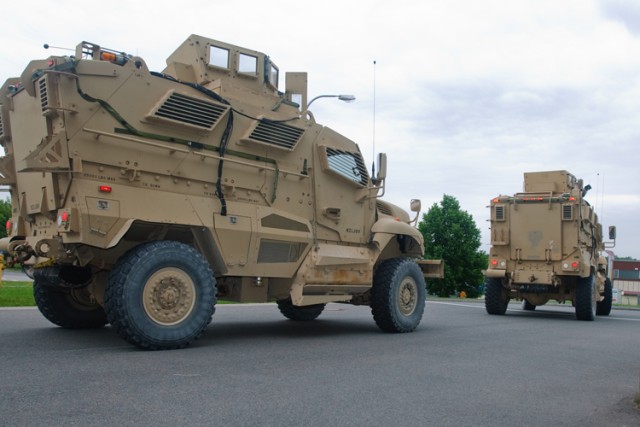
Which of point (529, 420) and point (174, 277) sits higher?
point (174, 277)

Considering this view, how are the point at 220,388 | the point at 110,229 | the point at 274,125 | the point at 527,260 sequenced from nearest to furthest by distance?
the point at 220,388
the point at 110,229
the point at 274,125
the point at 527,260

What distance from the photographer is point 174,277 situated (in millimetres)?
7145

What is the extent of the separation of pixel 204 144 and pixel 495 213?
1080cm

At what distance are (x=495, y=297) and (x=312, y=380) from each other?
11.5m

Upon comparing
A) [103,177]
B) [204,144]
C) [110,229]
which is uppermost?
[204,144]

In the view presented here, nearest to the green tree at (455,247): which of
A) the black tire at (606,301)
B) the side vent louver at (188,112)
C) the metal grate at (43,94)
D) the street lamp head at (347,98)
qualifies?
the black tire at (606,301)

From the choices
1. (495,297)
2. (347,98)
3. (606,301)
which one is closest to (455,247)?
(606,301)

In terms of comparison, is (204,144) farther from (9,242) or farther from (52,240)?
(9,242)

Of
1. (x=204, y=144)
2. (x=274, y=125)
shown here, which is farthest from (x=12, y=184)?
(x=274, y=125)

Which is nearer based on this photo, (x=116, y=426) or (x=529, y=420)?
(x=116, y=426)

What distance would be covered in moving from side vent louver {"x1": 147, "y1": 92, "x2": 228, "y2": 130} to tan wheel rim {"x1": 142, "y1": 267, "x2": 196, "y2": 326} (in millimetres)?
1786

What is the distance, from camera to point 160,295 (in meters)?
7.04

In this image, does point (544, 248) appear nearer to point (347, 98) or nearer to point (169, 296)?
point (347, 98)

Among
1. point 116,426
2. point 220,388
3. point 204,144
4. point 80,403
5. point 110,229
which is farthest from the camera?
point 204,144
